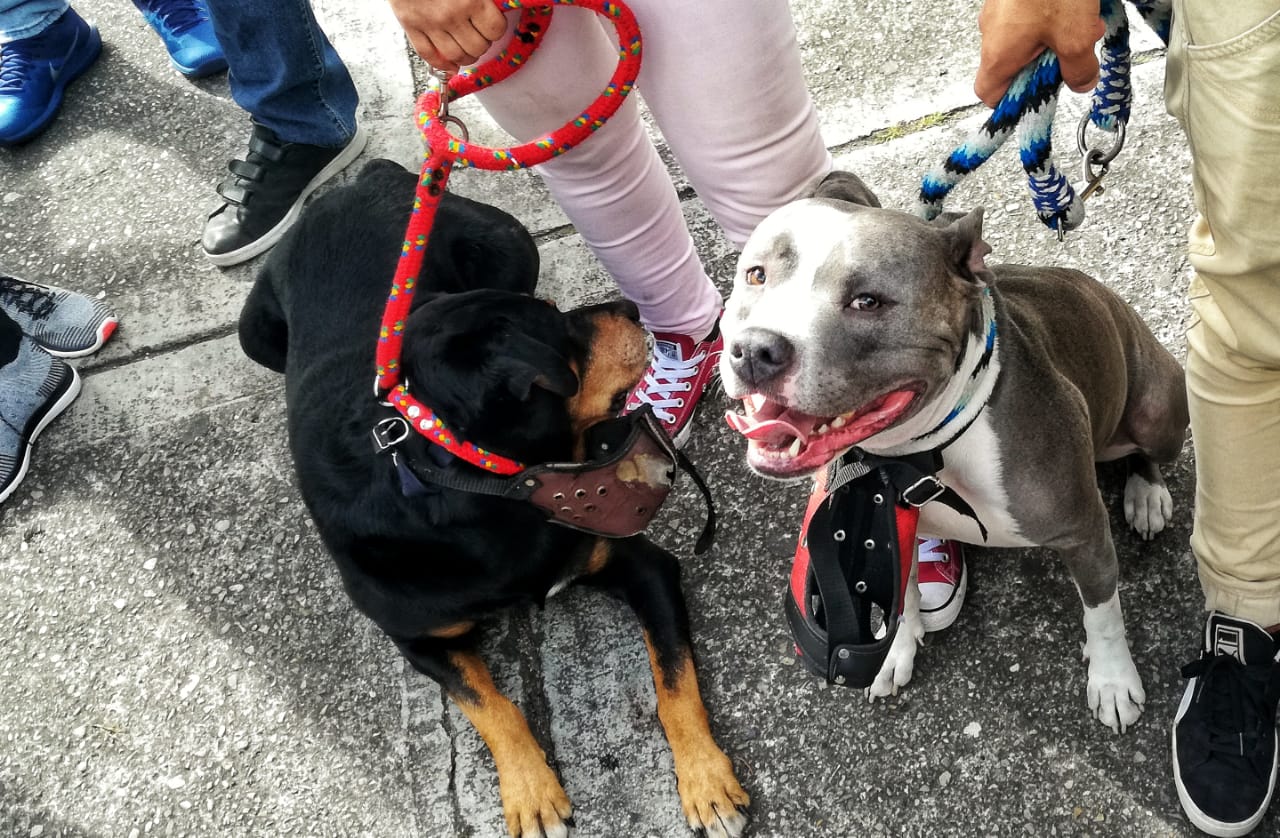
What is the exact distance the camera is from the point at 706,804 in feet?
8.12

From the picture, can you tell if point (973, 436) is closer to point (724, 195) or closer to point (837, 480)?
point (837, 480)

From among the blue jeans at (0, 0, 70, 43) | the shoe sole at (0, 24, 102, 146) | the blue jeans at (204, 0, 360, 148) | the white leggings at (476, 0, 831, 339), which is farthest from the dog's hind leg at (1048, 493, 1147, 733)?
the blue jeans at (0, 0, 70, 43)

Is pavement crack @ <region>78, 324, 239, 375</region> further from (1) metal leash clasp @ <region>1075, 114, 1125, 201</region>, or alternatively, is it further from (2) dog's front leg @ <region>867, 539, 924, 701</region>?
(1) metal leash clasp @ <region>1075, 114, 1125, 201</region>

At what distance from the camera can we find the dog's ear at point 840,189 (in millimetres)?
2107

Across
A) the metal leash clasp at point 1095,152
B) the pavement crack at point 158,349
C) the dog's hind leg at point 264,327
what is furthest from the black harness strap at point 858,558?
the pavement crack at point 158,349

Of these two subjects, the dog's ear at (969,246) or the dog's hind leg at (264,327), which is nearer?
the dog's ear at (969,246)

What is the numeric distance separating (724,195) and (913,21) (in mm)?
2142

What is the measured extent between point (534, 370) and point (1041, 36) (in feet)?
3.82

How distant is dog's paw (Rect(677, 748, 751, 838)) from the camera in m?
2.46

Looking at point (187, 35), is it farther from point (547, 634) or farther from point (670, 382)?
point (547, 634)

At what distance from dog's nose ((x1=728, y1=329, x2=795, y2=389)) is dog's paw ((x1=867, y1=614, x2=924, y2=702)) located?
1.05 metres

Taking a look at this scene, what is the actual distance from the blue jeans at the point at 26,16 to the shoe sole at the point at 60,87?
0.21 meters

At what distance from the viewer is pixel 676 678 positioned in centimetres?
262

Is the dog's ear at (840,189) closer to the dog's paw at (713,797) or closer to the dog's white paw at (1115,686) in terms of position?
the dog's white paw at (1115,686)
